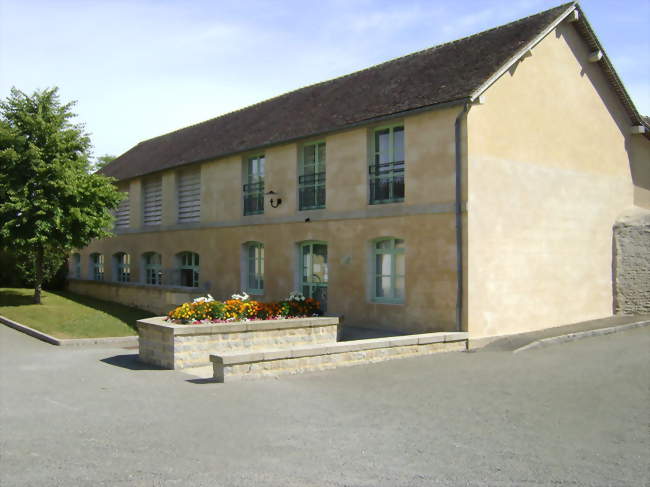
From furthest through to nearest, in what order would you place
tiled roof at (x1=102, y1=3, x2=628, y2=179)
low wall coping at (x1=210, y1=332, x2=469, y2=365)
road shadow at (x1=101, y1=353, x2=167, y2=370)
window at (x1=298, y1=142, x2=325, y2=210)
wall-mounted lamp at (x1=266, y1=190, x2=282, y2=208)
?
wall-mounted lamp at (x1=266, y1=190, x2=282, y2=208), window at (x1=298, y1=142, x2=325, y2=210), tiled roof at (x1=102, y1=3, x2=628, y2=179), road shadow at (x1=101, y1=353, x2=167, y2=370), low wall coping at (x1=210, y1=332, x2=469, y2=365)

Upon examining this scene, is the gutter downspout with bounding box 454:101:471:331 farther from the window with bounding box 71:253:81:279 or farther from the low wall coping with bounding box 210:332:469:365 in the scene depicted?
the window with bounding box 71:253:81:279

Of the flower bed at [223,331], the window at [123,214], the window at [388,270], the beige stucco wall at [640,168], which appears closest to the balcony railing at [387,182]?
the window at [388,270]

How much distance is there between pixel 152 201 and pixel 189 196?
2901 mm

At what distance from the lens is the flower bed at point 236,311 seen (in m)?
12.4

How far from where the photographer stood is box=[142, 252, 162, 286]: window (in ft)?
77.1

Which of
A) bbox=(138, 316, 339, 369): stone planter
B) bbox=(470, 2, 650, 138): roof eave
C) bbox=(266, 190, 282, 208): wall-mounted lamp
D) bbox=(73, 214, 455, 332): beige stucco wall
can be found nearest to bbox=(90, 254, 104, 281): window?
bbox=(73, 214, 455, 332): beige stucco wall

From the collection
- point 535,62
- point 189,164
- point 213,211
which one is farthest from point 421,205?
point 189,164

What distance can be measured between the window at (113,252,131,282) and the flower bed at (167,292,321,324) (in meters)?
13.5

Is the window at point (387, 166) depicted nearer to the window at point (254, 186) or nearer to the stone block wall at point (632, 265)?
the window at point (254, 186)

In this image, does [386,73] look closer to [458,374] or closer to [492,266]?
[492,266]

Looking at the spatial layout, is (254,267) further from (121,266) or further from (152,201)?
(121,266)

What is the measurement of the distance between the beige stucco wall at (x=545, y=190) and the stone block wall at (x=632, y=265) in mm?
374

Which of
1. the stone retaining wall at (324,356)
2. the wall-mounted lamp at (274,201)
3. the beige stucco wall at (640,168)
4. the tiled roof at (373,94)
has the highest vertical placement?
the tiled roof at (373,94)

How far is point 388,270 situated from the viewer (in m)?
14.7
